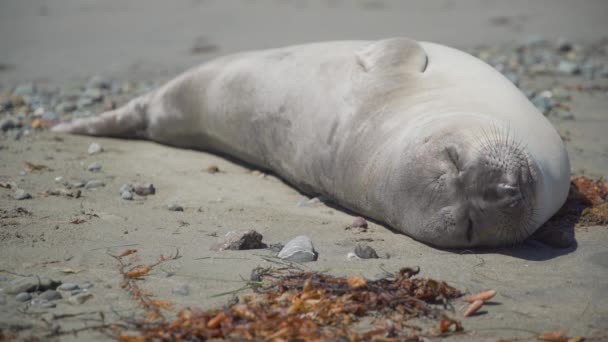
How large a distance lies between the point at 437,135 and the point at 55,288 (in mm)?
1867

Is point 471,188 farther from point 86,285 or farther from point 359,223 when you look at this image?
point 86,285

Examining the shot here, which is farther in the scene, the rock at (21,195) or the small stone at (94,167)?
the small stone at (94,167)

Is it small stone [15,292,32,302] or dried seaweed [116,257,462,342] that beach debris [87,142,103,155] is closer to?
dried seaweed [116,257,462,342]

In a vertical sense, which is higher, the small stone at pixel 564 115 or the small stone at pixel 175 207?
the small stone at pixel 175 207

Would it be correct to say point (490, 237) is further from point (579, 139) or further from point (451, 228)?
point (579, 139)

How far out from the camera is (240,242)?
3.37 metres

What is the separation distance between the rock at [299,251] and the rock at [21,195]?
5.57ft

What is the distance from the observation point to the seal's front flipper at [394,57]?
419cm

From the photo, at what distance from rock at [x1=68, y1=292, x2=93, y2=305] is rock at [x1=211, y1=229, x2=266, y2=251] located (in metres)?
0.72

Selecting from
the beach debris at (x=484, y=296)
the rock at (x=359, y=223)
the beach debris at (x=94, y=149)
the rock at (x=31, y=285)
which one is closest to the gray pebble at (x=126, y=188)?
the beach debris at (x=94, y=149)

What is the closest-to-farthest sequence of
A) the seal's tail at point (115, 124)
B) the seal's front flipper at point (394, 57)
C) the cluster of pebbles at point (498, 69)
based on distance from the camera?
the seal's front flipper at point (394, 57) < the seal's tail at point (115, 124) < the cluster of pebbles at point (498, 69)

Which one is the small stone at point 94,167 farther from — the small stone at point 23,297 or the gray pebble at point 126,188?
the small stone at point 23,297

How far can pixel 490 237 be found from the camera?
11.1 ft

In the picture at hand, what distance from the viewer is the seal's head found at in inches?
128
